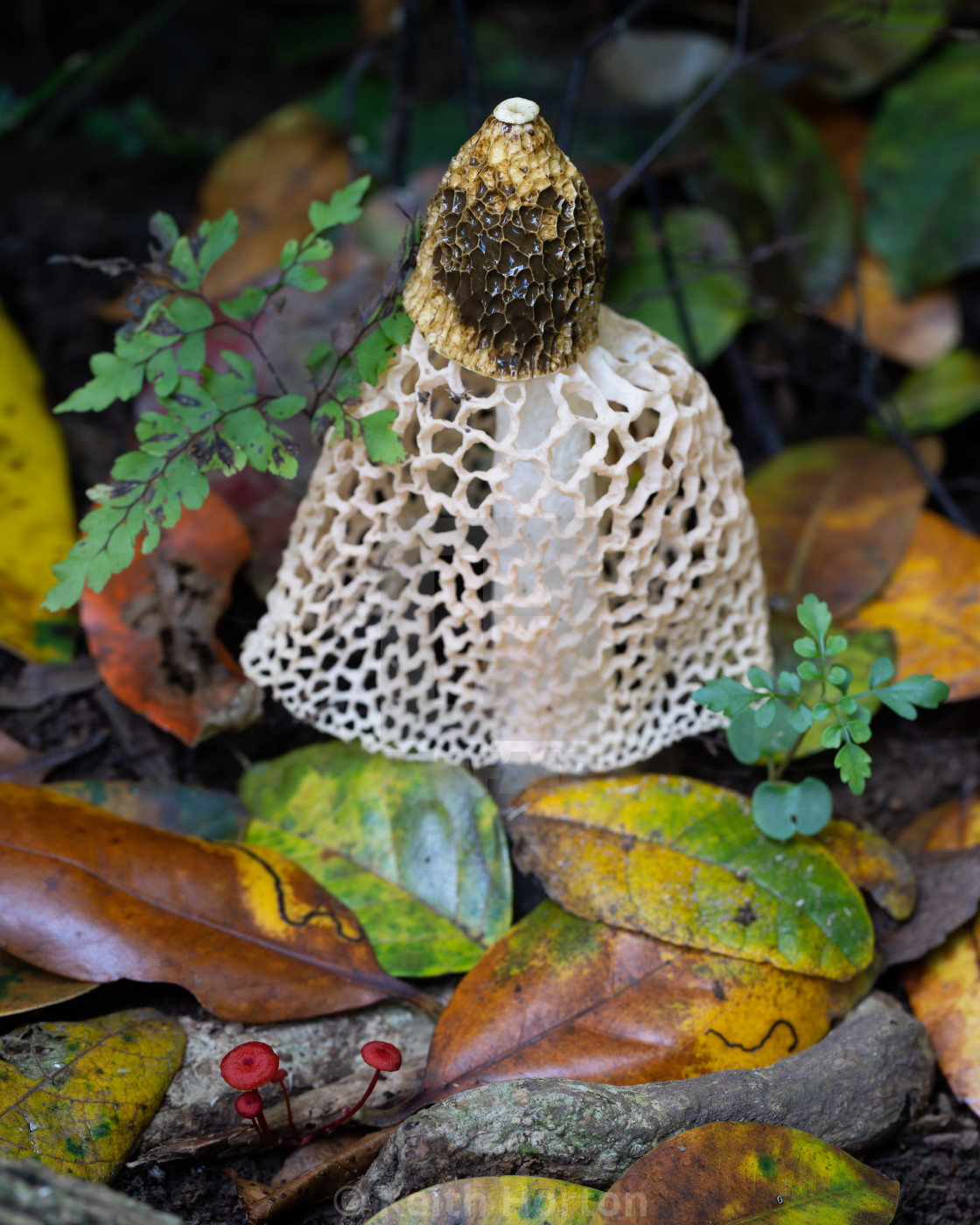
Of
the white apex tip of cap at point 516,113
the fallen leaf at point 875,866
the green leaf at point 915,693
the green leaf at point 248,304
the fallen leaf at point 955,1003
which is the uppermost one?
the white apex tip of cap at point 516,113

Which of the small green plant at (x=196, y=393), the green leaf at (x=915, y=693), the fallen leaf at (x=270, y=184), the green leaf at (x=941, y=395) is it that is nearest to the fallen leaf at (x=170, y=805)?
the small green plant at (x=196, y=393)

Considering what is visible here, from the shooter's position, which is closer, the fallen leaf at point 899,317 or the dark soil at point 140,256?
the dark soil at point 140,256

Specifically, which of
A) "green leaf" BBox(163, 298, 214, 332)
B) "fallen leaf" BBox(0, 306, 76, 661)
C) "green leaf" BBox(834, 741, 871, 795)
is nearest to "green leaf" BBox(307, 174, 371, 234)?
"green leaf" BBox(163, 298, 214, 332)

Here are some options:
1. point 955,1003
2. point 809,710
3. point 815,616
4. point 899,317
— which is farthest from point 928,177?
point 955,1003

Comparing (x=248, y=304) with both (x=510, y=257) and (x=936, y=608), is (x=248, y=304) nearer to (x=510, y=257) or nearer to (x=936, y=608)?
(x=510, y=257)

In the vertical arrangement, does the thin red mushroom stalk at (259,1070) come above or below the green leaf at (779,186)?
below

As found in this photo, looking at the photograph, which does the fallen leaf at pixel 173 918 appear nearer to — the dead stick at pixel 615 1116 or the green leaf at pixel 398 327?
the dead stick at pixel 615 1116

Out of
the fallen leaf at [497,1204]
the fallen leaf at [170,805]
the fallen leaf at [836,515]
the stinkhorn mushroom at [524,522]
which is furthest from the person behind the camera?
the fallen leaf at [836,515]
